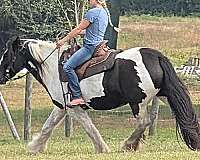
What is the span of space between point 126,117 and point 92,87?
11.7 m

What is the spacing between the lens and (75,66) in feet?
39.4

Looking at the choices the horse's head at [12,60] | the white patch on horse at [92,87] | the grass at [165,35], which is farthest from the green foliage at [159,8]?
the white patch on horse at [92,87]

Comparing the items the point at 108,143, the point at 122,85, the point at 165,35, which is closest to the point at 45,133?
the point at 122,85

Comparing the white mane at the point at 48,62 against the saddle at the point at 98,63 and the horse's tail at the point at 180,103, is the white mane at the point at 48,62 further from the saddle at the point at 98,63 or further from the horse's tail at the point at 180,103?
the horse's tail at the point at 180,103

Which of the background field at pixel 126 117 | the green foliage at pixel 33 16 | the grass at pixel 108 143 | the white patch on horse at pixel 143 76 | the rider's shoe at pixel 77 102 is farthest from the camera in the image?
the green foliage at pixel 33 16

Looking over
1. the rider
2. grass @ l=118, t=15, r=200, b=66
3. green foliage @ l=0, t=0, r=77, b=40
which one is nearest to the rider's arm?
the rider

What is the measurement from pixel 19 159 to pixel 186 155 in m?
2.23

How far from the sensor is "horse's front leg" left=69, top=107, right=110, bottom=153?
1207 cm

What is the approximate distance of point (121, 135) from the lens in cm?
1852

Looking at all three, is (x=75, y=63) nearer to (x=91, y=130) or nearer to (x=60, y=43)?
(x=60, y=43)

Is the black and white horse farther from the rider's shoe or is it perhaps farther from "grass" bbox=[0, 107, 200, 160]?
"grass" bbox=[0, 107, 200, 160]

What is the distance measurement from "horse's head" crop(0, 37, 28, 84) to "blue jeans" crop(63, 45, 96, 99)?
915mm

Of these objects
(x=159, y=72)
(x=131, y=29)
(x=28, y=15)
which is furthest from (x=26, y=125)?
(x=131, y=29)

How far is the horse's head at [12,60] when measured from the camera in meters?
12.6
